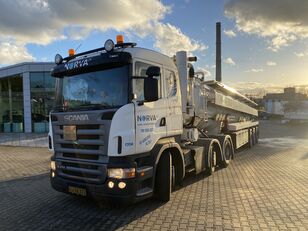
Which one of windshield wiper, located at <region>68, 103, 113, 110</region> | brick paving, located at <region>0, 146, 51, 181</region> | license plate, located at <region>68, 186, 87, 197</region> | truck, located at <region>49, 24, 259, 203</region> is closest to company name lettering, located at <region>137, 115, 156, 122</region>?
truck, located at <region>49, 24, 259, 203</region>

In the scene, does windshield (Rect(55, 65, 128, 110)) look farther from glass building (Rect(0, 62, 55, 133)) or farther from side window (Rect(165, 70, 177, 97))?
glass building (Rect(0, 62, 55, 133))

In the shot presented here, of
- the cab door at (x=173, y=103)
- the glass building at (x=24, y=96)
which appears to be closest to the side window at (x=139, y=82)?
the cab door at (x=173, y=103)

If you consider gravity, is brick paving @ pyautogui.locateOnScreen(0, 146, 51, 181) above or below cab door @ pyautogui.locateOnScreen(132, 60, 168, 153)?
below

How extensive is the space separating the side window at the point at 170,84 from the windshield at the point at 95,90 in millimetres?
1319

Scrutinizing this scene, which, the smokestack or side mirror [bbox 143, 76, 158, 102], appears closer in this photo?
side mirror [bbox 143, 76, 158, 102]

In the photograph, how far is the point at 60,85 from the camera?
616 centimetres

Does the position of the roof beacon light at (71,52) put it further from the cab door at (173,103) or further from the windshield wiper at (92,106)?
the cab door at (173,103)

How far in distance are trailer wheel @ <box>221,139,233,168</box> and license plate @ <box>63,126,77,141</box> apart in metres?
5.80

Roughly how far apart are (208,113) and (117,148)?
514 centimetres

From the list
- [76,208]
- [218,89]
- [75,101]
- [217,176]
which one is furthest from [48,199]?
[218,89]

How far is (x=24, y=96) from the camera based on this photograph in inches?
1011

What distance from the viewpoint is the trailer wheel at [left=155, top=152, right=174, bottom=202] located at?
19.7 ft

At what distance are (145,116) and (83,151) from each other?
4.10 ft

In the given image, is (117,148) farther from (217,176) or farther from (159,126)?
(217,176)
